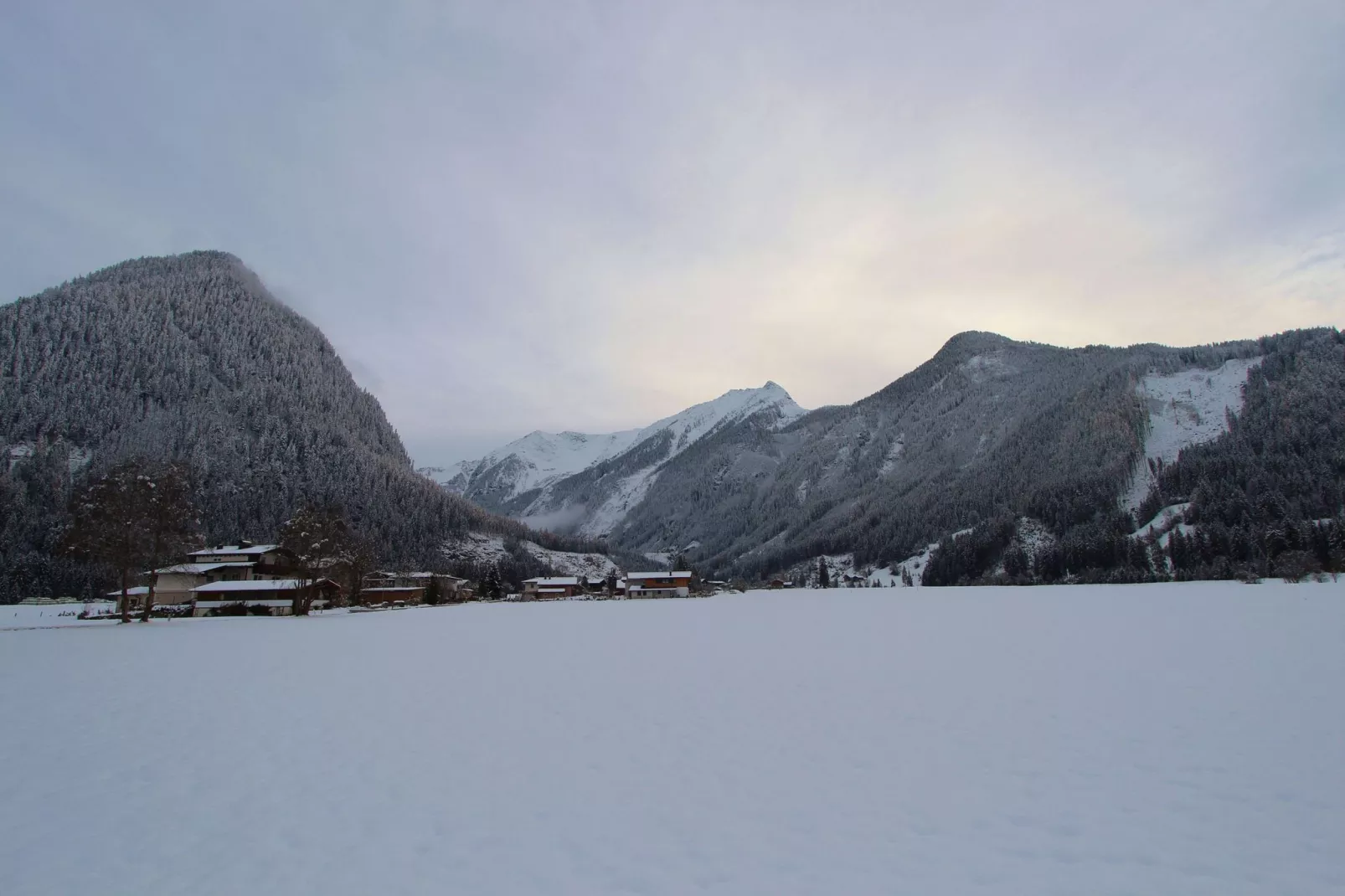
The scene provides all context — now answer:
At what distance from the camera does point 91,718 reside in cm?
1349

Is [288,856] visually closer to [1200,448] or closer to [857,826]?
[857,826]

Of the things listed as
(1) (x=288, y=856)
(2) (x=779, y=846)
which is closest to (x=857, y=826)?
(2) (x=779, y=846)

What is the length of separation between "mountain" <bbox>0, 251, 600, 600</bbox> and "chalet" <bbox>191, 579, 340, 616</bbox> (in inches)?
1786

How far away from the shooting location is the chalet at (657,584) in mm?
118812

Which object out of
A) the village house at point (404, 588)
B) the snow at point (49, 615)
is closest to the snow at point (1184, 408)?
the village house at point (404, 588)

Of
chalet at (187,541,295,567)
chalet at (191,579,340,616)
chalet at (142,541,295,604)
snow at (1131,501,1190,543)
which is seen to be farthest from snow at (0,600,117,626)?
snow at (1131,501,1190,543)

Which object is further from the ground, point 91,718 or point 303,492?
point 303,492

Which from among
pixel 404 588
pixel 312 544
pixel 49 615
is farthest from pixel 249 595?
pixel 404 588

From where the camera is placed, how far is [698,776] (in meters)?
9.24

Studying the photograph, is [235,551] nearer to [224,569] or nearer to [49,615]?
[224,569]

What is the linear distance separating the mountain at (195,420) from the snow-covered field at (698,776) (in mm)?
112839

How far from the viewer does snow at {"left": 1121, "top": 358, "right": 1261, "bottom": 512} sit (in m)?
156

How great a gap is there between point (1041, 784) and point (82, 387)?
189330mm

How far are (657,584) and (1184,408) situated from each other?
157660 mm
